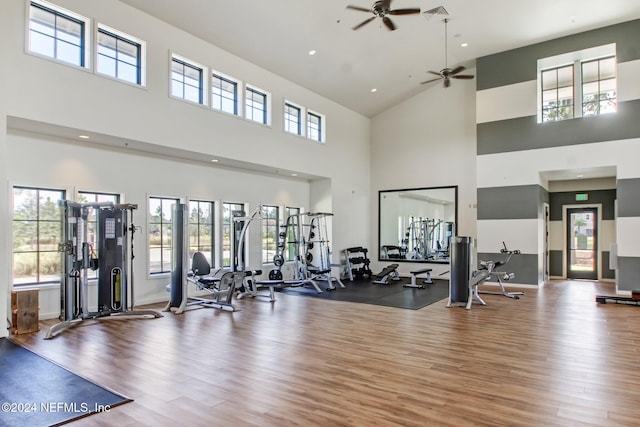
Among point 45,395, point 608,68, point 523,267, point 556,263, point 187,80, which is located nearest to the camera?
point 45,395

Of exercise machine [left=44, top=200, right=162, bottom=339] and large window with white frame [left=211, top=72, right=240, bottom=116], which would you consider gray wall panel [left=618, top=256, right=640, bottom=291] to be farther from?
exercise machine [left=44, top=200, right=162, bottom=339]

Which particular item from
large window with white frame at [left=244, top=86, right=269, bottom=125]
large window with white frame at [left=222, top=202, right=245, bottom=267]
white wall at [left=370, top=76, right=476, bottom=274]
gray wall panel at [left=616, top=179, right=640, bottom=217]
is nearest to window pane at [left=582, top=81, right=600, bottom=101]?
gray wall panel at [left=616, top=179, right=640, bottom=217]

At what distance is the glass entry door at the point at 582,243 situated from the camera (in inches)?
419

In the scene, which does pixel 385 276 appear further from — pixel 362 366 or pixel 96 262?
pixel 96 262

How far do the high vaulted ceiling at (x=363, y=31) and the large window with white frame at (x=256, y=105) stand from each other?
58cm

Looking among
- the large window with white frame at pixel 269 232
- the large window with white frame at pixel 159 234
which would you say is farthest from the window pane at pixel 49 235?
the large window with white frame at pixel 269 232

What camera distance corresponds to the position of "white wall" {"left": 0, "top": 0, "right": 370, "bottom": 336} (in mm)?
5227

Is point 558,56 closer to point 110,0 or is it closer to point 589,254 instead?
point 589,254

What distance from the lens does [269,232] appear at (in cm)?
1002

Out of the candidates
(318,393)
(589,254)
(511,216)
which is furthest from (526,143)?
(318,393)

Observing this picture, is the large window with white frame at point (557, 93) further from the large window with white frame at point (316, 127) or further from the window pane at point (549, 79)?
the large window with white frame at point (316, 127)

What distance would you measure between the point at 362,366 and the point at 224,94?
6.26 metres

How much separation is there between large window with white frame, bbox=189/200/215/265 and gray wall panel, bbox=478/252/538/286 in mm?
6580

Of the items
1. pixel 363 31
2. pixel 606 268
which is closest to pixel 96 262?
pixel 363 31
